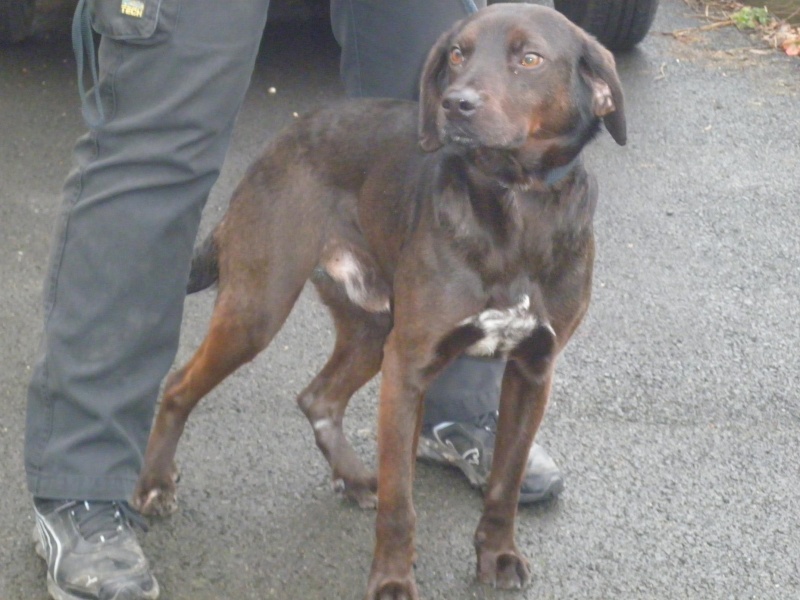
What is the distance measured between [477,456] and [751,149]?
2973mm

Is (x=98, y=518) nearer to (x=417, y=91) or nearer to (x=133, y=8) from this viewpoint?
(x=133, y=8)

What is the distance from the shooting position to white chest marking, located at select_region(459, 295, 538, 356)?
2.77 m

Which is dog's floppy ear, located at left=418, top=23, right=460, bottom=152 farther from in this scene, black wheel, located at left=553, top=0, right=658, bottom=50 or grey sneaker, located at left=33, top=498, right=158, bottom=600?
black wheel, located at left=553, top=0, right=658, bottom=50

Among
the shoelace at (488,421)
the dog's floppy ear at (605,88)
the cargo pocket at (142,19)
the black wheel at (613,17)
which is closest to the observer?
the cargo pocket at (142,19)

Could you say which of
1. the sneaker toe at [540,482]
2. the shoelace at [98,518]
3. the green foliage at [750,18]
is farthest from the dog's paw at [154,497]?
the green foliage at [750,18]

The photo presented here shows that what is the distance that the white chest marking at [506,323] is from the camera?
2.77m

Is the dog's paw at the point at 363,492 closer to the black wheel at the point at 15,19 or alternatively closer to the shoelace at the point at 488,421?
the shoelace at the point at 488,421

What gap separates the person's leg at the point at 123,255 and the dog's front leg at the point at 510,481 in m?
0.79

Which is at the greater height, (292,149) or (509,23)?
(509,23)

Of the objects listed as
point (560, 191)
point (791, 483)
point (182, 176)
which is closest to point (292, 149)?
point (182, 176)

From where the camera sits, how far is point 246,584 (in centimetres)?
288

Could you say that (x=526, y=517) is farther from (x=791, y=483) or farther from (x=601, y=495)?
(x=791, y=483)

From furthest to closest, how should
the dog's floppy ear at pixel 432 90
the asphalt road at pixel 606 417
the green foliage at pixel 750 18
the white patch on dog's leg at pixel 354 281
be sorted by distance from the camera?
the green foliage at pixel 750 18, the white patch on dog's leg at pixel 354 281, the asphalt road at pixel 606 417, the dog's floppy ear at pixel 432 90

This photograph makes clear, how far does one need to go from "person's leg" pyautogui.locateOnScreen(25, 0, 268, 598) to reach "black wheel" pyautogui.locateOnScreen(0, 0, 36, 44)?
360 centimetres
